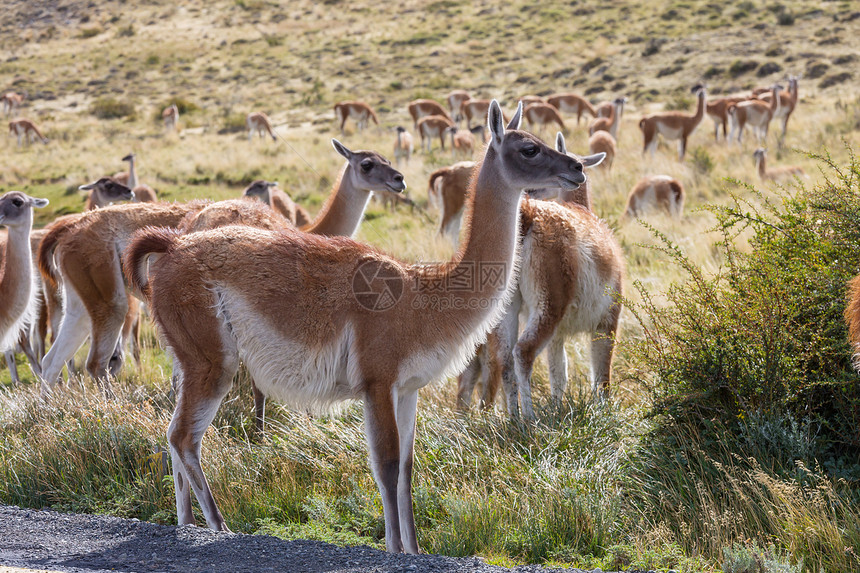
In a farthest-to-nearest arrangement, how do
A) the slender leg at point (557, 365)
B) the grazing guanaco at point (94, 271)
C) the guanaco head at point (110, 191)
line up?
the guanaco head at point (110, 191) → the grazing guanaco at point (94, 271) → the slender leg at point (557, 365)

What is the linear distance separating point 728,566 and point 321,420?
10.6 ft

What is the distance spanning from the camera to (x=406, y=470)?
456 centimetres

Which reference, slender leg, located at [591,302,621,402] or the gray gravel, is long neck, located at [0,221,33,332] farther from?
slender leg, located at [591,302,621,402]

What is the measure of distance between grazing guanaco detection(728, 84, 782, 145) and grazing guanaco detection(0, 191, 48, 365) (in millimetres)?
19178

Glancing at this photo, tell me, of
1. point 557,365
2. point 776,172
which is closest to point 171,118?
point 776,172

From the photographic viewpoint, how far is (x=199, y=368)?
4453 millimetres

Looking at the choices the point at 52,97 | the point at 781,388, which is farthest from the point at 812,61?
the point at 52,97

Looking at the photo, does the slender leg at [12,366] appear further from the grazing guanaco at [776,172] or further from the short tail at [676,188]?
the grazing guanaco at [776,172]

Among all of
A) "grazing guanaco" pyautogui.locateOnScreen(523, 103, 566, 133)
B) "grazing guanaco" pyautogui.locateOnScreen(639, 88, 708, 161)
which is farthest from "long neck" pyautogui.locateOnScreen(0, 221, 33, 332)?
"grazing guanaco" pyautogui.locateOnScreen(523, 103, 566, 133)

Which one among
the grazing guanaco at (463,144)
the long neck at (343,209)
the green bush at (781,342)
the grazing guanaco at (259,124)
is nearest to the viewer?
the green bush at (781,342)

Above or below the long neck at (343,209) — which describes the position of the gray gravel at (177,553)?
below

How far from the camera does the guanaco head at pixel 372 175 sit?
8.13m

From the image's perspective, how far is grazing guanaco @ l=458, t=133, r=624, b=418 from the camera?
5809 mm

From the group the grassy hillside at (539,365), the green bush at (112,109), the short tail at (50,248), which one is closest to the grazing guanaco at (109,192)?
the grassy hillside at (539,365)
